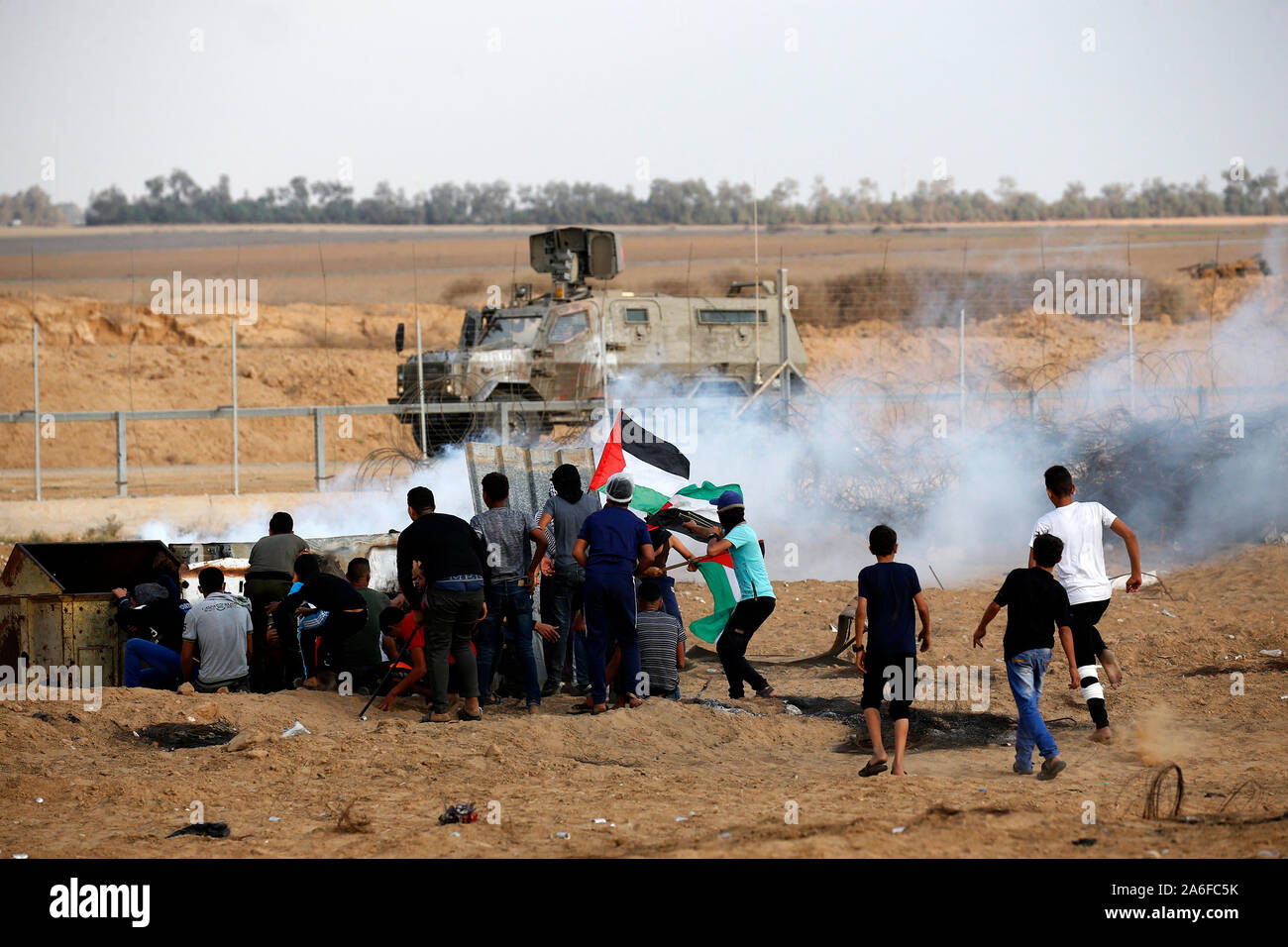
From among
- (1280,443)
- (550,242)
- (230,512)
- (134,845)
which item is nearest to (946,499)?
(1280,443)

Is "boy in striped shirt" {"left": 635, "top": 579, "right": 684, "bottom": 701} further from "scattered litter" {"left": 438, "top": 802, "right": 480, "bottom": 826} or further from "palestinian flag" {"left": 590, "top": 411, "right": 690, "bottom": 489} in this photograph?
"scattered litter" {"left": 438, "top": 802, "right": 480, "bottom": 826}

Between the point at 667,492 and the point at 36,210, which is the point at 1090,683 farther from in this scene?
the point at 36,210

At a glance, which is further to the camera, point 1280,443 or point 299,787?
point 1280,443

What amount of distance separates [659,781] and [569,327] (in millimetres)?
12104

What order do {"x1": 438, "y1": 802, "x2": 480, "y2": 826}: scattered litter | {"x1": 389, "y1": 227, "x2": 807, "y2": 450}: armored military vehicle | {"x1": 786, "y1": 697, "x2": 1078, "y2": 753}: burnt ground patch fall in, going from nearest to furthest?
{"x1": 438, "y1": 802, "x2": 480, "y2": 826}: scattered litter, {"x1": 786, "y1": 697, "x2": 1078, "y2": 753}: burnt ground patch, {"x1": 389, "y1": 227, "x2": 807, "y2": 450}: armored military vehicle

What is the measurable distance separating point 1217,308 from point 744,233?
3593 centimetres

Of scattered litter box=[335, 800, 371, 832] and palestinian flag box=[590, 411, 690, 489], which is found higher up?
palestinian flag box=[590, 411, 690, 489]

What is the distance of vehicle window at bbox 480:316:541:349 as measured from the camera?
18391mm

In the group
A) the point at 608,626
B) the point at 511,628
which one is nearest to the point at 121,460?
the point at 511,628

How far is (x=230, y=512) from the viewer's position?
15930 millimetres

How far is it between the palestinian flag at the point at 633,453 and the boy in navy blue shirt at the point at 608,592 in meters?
1.86

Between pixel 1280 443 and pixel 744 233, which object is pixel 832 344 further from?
pixel 744 233

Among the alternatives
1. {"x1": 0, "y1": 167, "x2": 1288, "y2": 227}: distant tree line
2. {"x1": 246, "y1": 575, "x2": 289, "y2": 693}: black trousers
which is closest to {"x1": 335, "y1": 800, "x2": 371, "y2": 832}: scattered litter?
{"x1": 246, "y1": 575, "x2": 289, "y2": 693}: black trousers

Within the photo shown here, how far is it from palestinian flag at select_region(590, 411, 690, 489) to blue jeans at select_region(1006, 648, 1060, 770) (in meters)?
4.22
